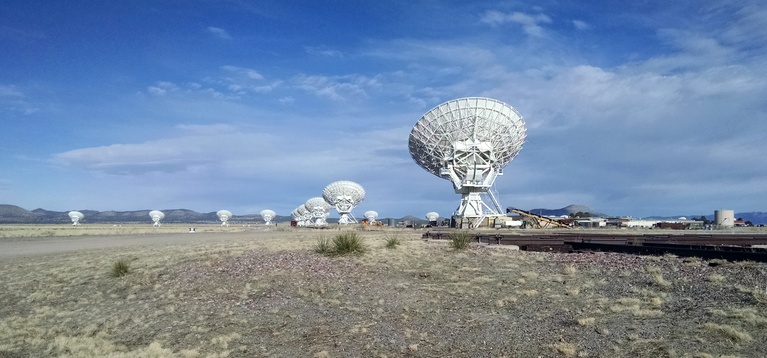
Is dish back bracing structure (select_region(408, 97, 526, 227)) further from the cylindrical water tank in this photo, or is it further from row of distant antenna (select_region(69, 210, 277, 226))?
row of distant antenna (select_region(69, 210, 277, 226))

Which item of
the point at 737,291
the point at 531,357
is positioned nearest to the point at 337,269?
the point at 531,357

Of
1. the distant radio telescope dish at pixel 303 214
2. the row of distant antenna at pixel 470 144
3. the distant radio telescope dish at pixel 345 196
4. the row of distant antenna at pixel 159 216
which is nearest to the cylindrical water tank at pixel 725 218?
the row of distant antenna at pixel 470 144

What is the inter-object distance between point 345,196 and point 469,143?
6062 cm

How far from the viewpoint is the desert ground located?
31.6 ft

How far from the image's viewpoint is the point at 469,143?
64.1 m

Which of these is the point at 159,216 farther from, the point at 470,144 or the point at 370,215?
the point at 470,144

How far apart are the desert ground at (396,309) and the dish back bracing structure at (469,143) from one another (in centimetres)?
4402

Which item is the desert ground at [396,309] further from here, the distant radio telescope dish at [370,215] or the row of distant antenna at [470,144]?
the distant radio telescope dish at [370,215]

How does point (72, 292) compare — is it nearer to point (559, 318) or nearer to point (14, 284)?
→ point (14, 284)

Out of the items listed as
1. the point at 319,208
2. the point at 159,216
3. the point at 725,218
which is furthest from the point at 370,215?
the point at 725,218

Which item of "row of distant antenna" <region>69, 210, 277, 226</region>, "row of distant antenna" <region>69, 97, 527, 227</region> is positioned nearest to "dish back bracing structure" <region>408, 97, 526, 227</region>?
"row of distant antenna" <region>69, 97, 527, 227</region>

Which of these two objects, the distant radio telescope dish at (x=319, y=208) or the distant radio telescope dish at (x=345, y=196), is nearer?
the distant radio telescope dish at (x=345, y=196)

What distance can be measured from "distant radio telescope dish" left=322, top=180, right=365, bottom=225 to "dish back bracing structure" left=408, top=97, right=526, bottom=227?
5434cm

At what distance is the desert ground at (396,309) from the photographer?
9633mm
